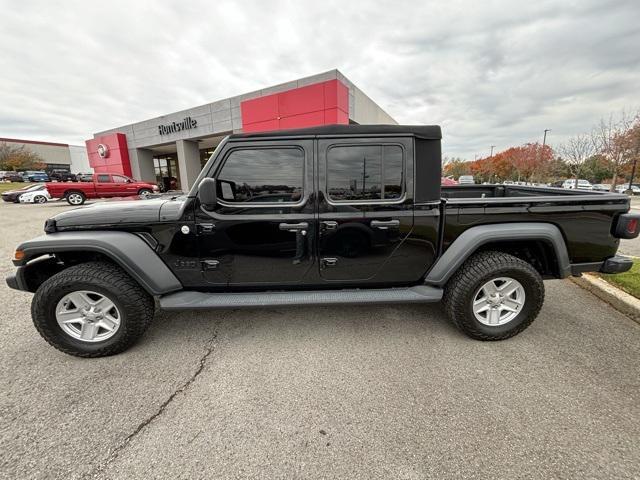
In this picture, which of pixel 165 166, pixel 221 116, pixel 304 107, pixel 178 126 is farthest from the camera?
pixel 165 166

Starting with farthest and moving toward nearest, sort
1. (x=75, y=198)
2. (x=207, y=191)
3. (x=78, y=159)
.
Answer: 1. (x=78, y=159)
2. (x=75, y=198)
3. (x=207, y=191)

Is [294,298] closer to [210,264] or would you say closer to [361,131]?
[210,264]

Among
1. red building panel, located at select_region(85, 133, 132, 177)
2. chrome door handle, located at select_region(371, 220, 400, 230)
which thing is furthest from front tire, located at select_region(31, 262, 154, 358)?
red building panel, located at select_region(85, 133, 132, 177)

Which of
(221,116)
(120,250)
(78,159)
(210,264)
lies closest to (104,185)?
(221,116)

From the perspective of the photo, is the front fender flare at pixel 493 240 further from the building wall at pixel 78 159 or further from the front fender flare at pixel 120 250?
the building wall at pixel 78 159

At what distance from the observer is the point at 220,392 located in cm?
216

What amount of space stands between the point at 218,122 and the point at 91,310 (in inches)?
670

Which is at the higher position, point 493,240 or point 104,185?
point 104,185

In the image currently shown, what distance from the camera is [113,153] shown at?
77.0 ft

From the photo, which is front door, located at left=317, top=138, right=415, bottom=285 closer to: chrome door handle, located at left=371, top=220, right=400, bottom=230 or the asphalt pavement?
chrome door handle, located at left=371, top=220, right=400, bottom=230

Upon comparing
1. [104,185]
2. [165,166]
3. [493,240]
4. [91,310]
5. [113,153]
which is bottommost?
[91,310]

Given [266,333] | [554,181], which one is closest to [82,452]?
[266,333]

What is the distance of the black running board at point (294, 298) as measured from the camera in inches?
102

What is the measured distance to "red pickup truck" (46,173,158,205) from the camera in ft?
49.8
